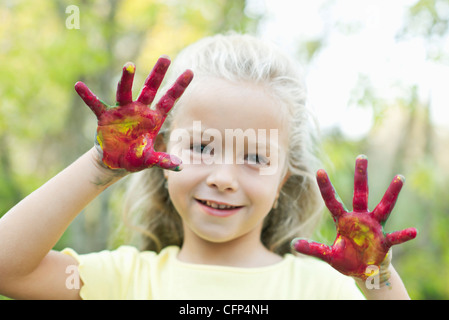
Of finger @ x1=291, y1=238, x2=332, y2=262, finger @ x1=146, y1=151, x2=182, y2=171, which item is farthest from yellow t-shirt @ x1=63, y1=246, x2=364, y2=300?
finger @ x1=146, y1=151, x2=182, y2=171

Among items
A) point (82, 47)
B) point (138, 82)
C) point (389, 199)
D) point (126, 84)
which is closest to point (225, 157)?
point (126, 84)

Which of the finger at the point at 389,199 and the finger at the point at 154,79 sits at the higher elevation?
the finger at the point at 154,79

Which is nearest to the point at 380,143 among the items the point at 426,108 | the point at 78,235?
the point at 426,108

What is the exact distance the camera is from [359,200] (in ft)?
4.08

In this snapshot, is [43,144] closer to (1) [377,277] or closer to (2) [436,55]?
(2) [436,55]

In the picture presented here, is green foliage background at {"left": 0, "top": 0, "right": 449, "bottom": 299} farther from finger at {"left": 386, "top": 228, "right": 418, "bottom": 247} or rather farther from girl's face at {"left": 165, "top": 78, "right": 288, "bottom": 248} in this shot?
finger at {"left": 386, "top": 228, "right": 418, "bottom": 247}

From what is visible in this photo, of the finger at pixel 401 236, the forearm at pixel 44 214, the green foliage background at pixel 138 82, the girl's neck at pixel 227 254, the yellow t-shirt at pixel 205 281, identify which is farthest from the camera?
the green foliage background at pixel 138 82

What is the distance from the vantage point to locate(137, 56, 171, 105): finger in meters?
1.25

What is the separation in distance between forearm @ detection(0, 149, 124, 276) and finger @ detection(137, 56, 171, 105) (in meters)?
0.27

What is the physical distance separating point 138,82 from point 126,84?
3.47m

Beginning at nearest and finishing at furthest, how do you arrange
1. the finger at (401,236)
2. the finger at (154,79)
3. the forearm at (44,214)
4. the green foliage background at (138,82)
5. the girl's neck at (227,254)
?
1. the finger at (401,236)
2. the finger at (154,79)
3. the forearm at (44,214)
4. the girl's neck at (227,254)
5. the green foliage background at (138,82)

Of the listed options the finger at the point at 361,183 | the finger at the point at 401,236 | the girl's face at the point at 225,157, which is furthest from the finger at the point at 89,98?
the finger at the point at 401,236

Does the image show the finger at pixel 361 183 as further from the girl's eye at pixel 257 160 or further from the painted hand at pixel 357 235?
the girl's eye at pixel 257 160

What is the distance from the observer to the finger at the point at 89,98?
123 centimetres
